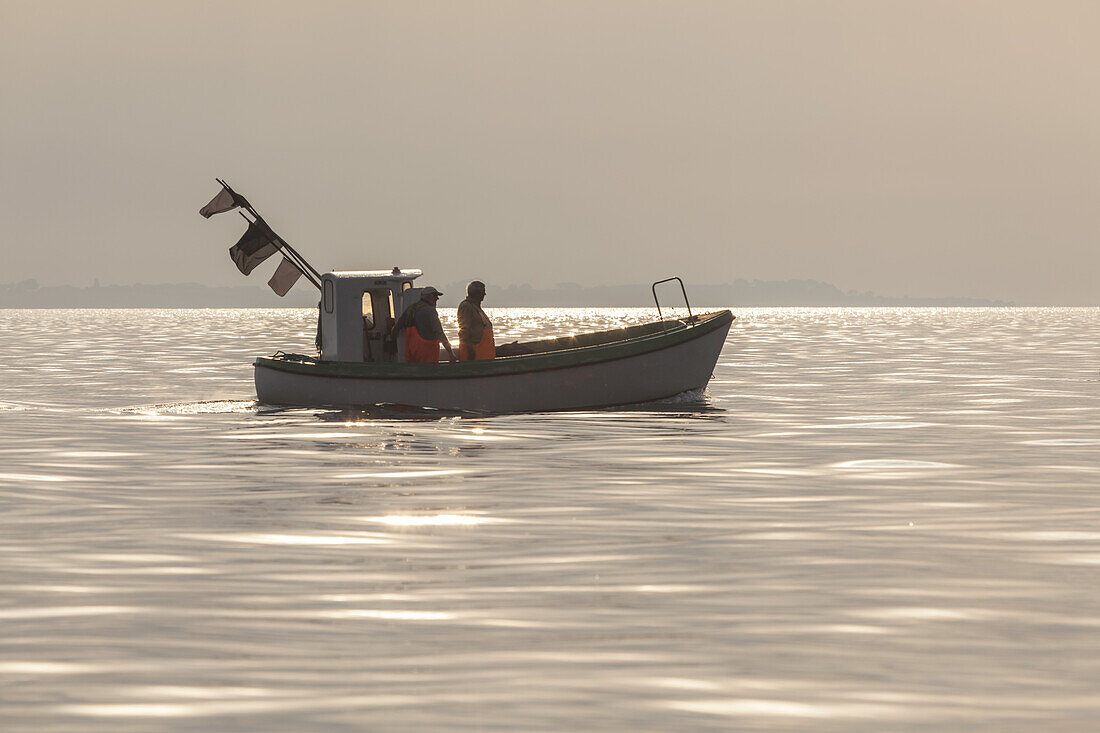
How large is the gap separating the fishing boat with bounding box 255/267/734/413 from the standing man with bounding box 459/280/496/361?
633 mm

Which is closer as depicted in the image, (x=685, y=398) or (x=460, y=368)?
(x=460, y=368)

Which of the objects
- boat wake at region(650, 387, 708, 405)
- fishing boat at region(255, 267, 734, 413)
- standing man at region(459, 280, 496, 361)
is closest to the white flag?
fishing boat at region(255, 267, 734, 413)

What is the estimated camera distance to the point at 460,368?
2345 cm

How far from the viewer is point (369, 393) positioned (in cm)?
2414

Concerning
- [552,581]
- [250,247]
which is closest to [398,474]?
[552,581]

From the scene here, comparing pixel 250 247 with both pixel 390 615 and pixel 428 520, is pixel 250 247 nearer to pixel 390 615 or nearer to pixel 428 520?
pixel 428 520

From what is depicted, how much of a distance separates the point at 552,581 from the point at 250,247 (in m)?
18.2

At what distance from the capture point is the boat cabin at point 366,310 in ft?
80.8

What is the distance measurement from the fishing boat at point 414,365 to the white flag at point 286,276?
20 millimetres

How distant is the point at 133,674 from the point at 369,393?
56.4 ft

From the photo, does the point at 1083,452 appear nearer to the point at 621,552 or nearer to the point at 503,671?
the point at 621,552

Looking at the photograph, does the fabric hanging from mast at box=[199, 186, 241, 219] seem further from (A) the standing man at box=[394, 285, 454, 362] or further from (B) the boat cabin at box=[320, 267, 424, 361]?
(A) the standing man at box=[394, 285, 454, 362]

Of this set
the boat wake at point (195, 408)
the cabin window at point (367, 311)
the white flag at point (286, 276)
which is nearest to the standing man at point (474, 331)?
the cabin window at point (367, 311)

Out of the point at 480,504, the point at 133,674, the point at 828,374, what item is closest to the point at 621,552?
the point at 480,504
